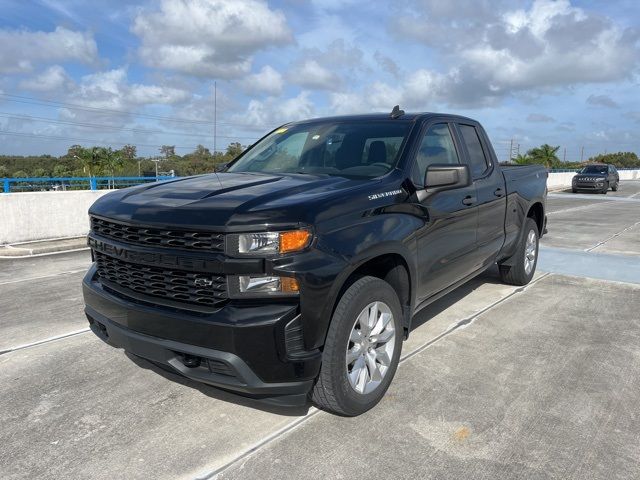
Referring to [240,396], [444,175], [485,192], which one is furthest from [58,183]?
[444,175]

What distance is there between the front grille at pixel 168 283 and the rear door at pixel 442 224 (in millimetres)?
1560

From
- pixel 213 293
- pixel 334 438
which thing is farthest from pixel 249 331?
pixel 334 438

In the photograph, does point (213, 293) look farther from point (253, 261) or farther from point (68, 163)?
point (68, 163)

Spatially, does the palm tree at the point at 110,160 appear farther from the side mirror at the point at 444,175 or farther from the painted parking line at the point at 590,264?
the side mirror at the point at 444,175

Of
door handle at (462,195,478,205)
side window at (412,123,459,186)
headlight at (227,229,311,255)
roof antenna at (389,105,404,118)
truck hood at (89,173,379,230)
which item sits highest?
roof antenna at (389,105,404,118)

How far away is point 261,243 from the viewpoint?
106 inches

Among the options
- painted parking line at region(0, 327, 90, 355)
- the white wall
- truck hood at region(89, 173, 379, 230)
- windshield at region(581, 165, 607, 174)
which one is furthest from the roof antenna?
windshield at region(581, 165, 607, 174)

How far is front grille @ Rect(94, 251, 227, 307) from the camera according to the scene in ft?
8.96

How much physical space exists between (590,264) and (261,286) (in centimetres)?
663

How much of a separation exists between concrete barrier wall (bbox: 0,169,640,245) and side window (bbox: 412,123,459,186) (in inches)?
348

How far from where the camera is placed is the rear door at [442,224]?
3.80 m

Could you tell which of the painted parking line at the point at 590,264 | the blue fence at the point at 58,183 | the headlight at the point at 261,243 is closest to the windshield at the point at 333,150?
the headlight at the point at 261,243

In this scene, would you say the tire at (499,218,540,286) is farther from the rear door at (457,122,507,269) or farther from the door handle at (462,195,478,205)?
the door handle at (462,195,478,205)

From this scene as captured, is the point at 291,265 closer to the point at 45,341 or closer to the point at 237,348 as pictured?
the point at 237,348
